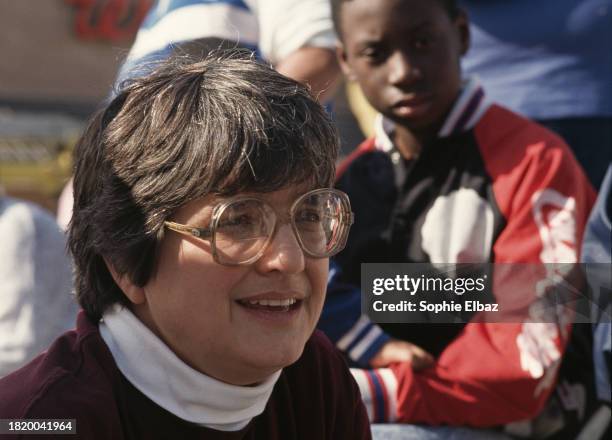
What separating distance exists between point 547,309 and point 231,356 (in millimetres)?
1058

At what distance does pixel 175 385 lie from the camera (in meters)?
1.61

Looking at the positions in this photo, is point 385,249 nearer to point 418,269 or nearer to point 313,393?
point 418,269

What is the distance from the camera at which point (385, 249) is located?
104 inches

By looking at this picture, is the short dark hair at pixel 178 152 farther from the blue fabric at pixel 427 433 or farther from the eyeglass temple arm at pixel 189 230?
the blue fabric at pixel 427 433

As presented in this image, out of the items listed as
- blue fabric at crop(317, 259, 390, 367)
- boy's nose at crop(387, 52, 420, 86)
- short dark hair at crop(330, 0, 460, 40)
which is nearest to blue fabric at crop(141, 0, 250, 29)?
short dark hair at crop(330, 0, 460, 40)

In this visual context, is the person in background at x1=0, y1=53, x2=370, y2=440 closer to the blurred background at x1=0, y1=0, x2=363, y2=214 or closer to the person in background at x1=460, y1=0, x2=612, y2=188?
the person in background at x1=460, y1=0, x2=612, y2=188

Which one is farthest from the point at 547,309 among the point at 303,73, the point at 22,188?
the point at 22,188

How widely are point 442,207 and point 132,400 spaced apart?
3.98ft

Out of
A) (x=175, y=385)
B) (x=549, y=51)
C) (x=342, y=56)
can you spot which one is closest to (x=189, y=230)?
(x=175, y=385)

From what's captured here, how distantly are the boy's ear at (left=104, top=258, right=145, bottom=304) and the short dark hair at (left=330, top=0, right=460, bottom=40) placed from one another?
144 centimetres

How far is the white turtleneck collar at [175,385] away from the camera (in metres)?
1.60

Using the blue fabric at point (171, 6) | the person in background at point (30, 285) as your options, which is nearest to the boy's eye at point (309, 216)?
the person in background at point (30, 285)

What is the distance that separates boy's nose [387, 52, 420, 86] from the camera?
2.62 m

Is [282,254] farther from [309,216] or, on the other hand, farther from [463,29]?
[463,29]
